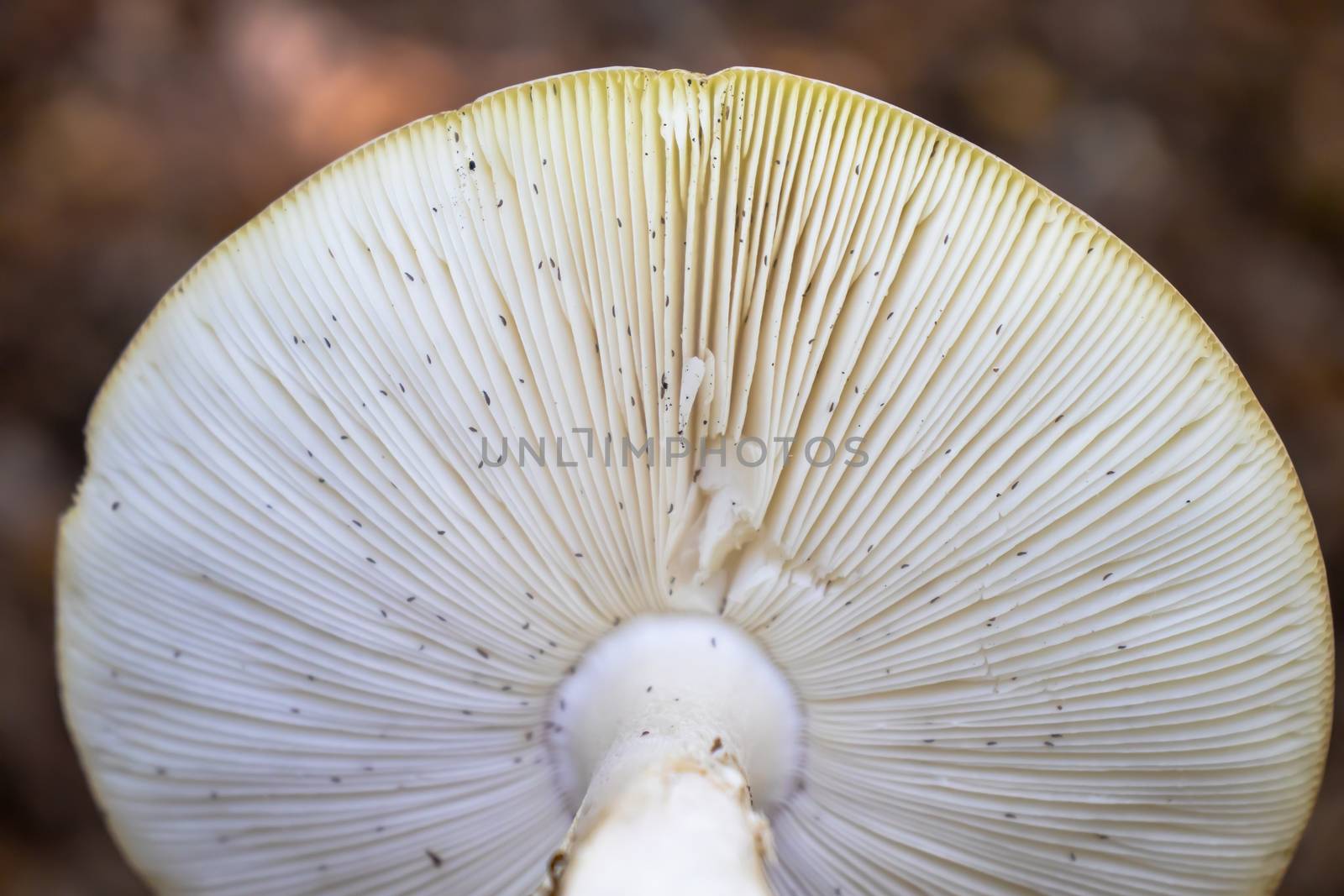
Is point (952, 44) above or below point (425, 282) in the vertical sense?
above

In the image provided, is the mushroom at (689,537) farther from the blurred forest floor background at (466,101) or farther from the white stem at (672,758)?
the blurred forest floor background at (466,101)

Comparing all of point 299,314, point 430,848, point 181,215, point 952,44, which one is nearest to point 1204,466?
point 299,314

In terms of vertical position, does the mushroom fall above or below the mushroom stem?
above

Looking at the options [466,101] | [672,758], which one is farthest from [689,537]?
[466,101]

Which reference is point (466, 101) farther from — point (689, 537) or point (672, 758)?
point (672, 758)

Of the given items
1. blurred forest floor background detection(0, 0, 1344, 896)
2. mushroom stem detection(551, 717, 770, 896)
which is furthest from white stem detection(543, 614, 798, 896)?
blurred forest floor background detection(0, 0, 1344, 896)

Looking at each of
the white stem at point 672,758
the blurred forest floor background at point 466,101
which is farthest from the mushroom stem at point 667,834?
the blurred forest floor background at point 466,101

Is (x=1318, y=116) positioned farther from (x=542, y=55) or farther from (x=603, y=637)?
(x=603, y=637)

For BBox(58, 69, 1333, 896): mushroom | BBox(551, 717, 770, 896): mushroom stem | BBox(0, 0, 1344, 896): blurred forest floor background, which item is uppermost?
BBox(0, 0, 1344, 896): blurred forest floor background

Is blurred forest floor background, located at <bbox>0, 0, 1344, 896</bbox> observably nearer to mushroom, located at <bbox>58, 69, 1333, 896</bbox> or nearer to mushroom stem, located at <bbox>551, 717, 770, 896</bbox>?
mushroom, located at <bbox>58, 69, 1333, 896</bbox>
